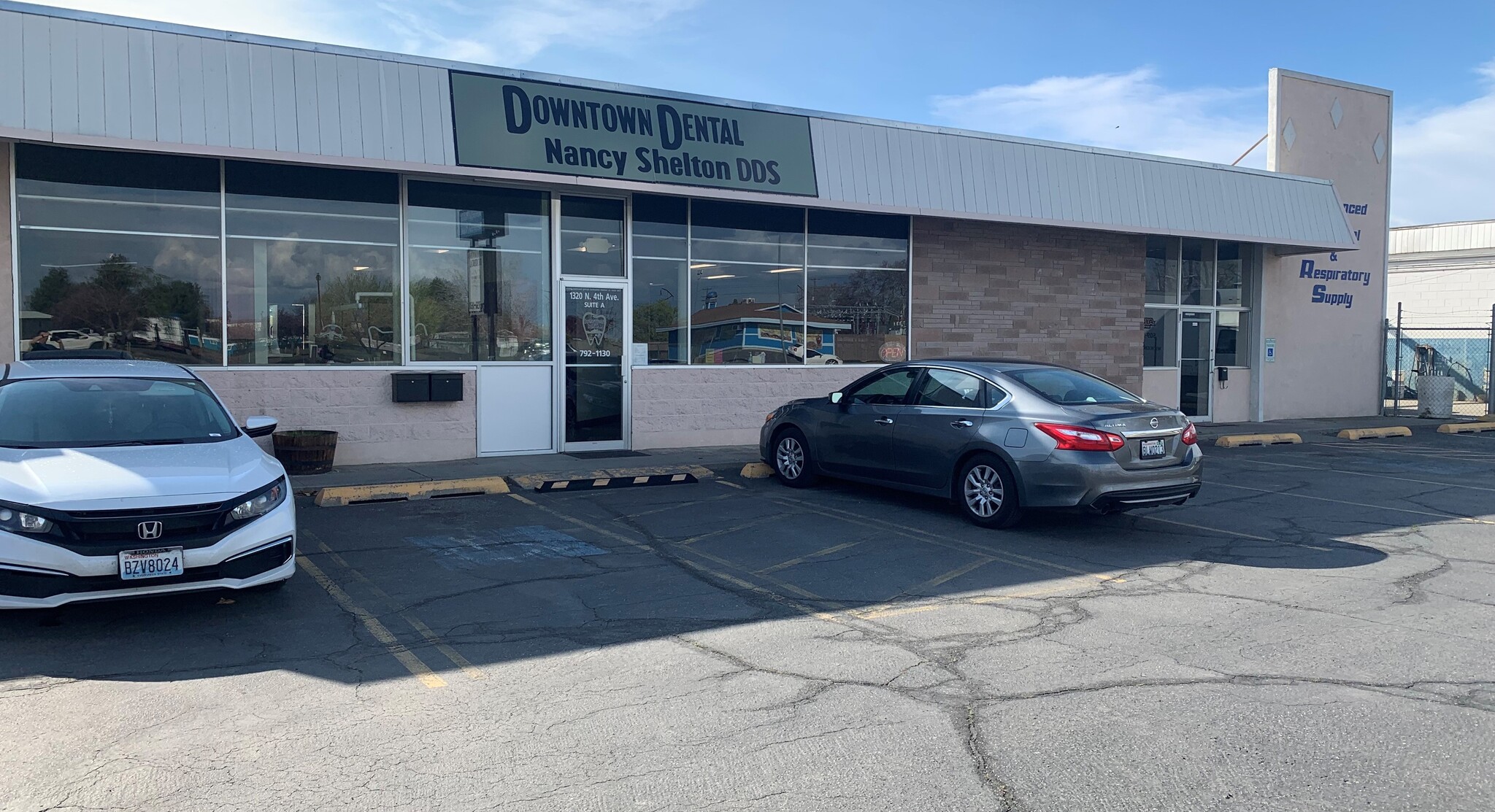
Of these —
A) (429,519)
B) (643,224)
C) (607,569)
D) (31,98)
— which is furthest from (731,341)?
(31,98)

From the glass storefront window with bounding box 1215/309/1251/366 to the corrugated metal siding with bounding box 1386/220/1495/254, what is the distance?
12310mm

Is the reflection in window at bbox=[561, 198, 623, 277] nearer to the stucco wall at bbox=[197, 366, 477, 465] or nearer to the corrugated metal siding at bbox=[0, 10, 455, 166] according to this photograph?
the stucco wall at bbox=[197, 366, 477, 465]

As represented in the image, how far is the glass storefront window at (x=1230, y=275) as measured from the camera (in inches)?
827

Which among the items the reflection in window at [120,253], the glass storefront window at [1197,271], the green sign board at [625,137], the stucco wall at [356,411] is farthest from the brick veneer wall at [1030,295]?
the reflection in window at [120,253]

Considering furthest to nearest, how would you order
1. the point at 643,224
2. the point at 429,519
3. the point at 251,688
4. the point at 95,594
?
1. the point at 643,224
2. the point at 429,519
3. the point at 95,594
4. the point at 251,688

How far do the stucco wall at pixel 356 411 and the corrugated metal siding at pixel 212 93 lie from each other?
8.81ft

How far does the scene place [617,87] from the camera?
13.5 m

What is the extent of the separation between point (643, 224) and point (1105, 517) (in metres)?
7.63

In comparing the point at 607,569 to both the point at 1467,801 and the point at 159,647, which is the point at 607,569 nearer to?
the point at 159,647

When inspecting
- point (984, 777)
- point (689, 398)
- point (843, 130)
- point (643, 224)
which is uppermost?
point (843, 130)

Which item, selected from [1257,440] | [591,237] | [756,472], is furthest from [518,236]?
[1257,440]

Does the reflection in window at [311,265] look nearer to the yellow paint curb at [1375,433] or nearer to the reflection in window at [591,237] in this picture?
the reflection in window at [591,237]

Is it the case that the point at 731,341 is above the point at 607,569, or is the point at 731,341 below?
above

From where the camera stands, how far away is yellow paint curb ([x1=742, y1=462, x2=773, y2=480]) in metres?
12.8
